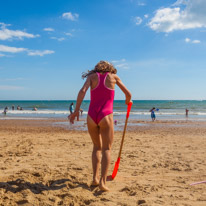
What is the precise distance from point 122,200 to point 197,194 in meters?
1.23

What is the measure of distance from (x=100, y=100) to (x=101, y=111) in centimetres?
19

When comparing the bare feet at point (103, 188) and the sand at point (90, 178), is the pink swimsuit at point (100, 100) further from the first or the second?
the sand at point (90, 178)

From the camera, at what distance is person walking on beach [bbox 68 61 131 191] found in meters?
3.44

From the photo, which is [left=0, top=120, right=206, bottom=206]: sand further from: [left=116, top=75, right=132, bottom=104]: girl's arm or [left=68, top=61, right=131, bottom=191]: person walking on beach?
[left=116, top=75, right=132, bottom=104]: girl's arm

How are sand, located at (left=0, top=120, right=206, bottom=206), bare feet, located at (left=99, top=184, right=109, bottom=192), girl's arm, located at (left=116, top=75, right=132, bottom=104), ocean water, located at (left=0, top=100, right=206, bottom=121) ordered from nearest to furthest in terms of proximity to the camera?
sand, located at (left=0, top=120, right=206, bottom=206), bare feet, located at (left=99, top=184, right=109, bottom=192), girl's arm, located at (left=116, top=75, right=132, bottom=104), ocean water, located at (left=0, top=100, right=206, bottom=121)

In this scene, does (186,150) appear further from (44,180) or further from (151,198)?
(44,180)

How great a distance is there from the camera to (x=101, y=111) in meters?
3.44

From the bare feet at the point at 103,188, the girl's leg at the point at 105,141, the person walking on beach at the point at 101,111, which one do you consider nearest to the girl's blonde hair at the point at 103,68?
the person walking on beach at the point at 101,111

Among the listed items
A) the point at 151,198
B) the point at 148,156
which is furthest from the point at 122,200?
the point at 148,156

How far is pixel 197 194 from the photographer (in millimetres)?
3393

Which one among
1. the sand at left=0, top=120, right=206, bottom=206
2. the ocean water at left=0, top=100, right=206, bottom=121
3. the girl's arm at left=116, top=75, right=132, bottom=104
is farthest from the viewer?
the ocean water at left=0, top=100, right=206, bottom=121

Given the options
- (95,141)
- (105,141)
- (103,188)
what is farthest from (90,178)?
(105,141)

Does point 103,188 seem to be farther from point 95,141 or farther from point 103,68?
point 103,68

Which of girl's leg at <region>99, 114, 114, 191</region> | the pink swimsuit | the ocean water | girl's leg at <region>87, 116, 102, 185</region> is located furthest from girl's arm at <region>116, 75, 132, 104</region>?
the ocean water
